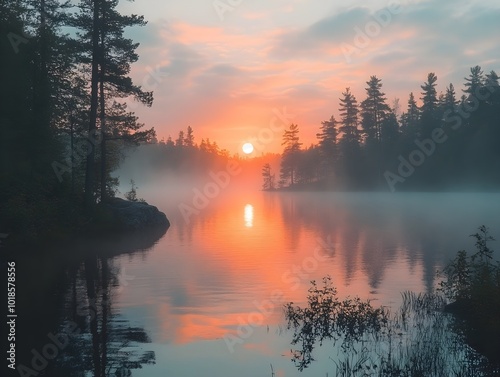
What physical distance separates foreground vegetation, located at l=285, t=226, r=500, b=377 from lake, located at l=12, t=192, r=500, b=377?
0.58 m

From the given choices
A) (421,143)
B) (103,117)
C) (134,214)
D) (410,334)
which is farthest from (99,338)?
(421,143)

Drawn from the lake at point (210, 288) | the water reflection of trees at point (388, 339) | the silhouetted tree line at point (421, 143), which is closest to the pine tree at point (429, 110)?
the silhouetted tree line at point (421, 143)

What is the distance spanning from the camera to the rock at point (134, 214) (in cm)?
3609

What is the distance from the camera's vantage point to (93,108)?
1340 inches

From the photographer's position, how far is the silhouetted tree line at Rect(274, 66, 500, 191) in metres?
98.6

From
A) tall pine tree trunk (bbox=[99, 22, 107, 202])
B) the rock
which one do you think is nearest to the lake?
the rock

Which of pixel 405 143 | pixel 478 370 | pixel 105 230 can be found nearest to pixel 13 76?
pixel 105 230

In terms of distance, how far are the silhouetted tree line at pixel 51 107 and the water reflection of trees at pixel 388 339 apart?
17.1m

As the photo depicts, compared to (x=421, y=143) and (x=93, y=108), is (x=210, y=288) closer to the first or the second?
(x=93, y=108)

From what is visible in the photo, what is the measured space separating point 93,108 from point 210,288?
2004 centimetres

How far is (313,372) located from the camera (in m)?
10.5

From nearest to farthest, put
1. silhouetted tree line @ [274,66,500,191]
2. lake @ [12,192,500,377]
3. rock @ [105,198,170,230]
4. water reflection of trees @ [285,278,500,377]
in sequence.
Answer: water reflection of trees @ [285,278,500,377]
lake @ [12,192,500,377]
rock @ [105,198,170,230]
silhouetted tree line @ [274,66,500,191]

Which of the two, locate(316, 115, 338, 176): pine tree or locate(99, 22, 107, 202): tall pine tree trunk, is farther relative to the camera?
locate(316, 115, 338, 176): pine tree

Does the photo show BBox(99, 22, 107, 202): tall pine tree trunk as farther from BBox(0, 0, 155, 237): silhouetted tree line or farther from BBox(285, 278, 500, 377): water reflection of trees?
BBox(285, 278, 500, 377): water reflection of trees
